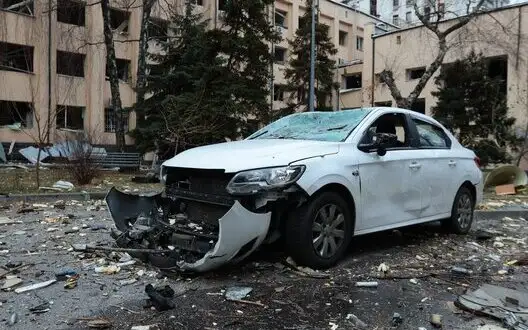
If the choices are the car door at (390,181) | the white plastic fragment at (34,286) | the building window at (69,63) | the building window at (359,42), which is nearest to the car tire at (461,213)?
the car door at (390,181)

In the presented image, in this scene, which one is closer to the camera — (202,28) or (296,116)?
(296,116)

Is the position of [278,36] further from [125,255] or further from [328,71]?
[125,255]

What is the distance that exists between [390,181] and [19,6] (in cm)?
2847

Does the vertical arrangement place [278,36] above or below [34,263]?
above

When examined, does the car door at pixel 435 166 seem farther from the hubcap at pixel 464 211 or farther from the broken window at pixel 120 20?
the broken window at pixel 120 20

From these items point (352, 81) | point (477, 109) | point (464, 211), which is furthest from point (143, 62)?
point (352, 81)

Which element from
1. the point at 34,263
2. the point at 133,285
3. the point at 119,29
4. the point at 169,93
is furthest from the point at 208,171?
the point at 119,29

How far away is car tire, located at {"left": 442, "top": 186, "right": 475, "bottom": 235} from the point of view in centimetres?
712

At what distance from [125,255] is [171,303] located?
157cm

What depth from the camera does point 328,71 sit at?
98.3ft

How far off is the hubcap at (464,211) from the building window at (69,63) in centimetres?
2746

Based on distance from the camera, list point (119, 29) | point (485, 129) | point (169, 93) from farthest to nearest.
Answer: point (119, 29) → point (485, 129) → point (169, 93)

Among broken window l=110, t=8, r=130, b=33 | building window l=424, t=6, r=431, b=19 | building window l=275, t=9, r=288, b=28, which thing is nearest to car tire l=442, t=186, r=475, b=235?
building window l=424, t=6, r=431, b=19

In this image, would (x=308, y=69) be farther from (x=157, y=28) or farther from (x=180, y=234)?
(x=180, y=234)
